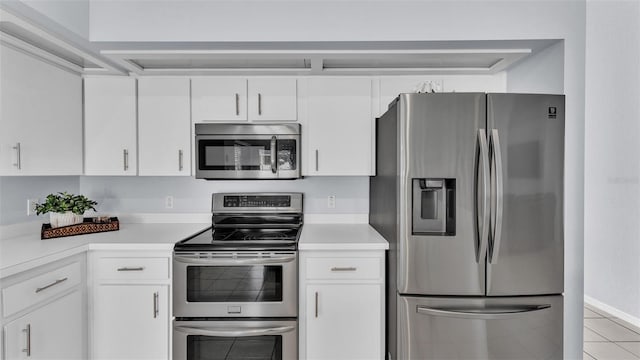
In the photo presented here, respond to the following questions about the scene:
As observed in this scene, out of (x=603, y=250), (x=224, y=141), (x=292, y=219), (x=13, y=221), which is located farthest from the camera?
(x=603, y=250)

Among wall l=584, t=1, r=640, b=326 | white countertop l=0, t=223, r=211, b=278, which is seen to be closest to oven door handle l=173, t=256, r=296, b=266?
white countertop l=0, t=223, r=211, b=278

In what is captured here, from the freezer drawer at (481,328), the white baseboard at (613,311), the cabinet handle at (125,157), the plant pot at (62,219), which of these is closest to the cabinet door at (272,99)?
the cabinet handle at (125,157)

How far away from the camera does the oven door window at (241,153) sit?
2.32 meters

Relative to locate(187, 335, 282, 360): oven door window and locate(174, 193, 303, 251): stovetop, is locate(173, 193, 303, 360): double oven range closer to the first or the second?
locate(187, 335, 282, 360): oven door window

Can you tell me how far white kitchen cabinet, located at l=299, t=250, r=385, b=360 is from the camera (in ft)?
6.57

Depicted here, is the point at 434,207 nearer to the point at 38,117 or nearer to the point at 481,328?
the point at 481,328

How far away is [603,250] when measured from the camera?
A: 322 centimetres

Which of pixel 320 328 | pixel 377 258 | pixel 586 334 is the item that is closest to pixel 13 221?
pixel 320 328

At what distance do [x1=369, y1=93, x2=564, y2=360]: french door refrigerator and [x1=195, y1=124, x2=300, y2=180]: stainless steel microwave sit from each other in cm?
79

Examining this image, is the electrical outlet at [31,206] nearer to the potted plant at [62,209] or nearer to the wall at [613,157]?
the potted plant at [62,209]

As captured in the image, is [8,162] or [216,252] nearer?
[8,162]

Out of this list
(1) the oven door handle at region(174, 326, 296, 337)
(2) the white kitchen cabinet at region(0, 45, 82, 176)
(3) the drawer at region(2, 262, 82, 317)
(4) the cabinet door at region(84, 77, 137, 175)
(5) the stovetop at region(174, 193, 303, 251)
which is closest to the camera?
(3) the drawer at region(2, 262, 82, 317)

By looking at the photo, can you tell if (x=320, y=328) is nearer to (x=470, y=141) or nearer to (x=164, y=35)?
(x=470, y=141)

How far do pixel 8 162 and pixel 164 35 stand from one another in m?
1.04
